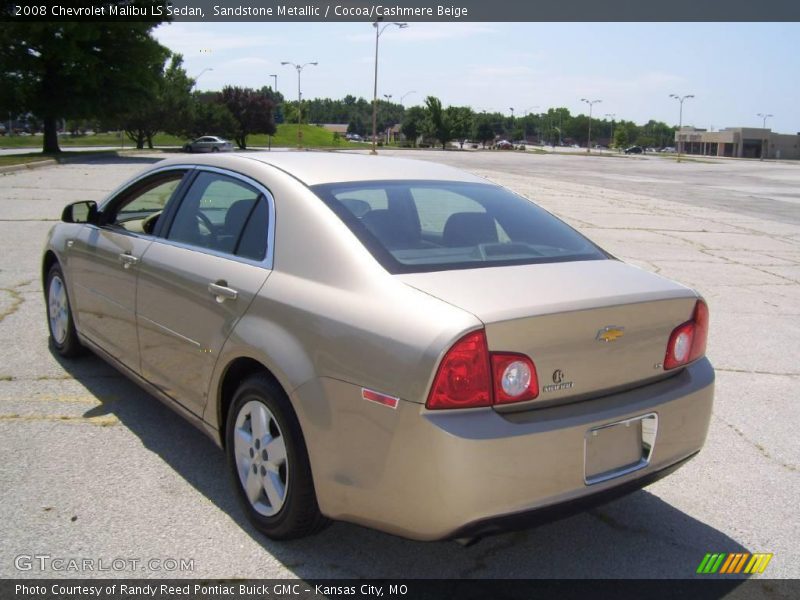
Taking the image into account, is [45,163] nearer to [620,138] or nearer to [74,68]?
[74,68]

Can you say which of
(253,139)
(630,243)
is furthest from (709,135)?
(630,243)

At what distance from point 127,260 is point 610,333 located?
272cm

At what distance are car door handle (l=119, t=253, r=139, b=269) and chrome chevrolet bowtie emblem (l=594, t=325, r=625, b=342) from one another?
101 inches

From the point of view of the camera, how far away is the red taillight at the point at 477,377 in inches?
96.7

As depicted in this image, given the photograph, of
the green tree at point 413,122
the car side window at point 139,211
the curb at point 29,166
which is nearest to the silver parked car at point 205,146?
the curb at point 29,166

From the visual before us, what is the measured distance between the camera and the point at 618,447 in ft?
9.22

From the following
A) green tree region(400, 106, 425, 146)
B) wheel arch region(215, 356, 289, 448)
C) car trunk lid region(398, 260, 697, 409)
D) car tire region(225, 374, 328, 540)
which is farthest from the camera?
green tree region(400, 106, 425, 146)

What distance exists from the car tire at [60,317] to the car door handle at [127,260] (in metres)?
1.14

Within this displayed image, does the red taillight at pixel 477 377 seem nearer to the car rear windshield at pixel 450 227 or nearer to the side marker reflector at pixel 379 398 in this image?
the side marker reflector at pixel 379 398

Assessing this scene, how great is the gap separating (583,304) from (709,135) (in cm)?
15263

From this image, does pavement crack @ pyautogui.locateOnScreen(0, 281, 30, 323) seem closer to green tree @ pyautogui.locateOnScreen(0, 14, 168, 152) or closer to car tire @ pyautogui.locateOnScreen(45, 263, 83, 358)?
car tire @ pyautogui.locateOnScreen(45, 263, 83, 358)

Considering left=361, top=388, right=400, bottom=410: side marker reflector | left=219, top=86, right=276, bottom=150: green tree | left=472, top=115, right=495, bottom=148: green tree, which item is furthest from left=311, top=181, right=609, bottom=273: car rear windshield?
left=472, top=115, right=495, bottom=148: green tree

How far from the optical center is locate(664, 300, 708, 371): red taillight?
3061mm

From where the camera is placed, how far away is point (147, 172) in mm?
4508
